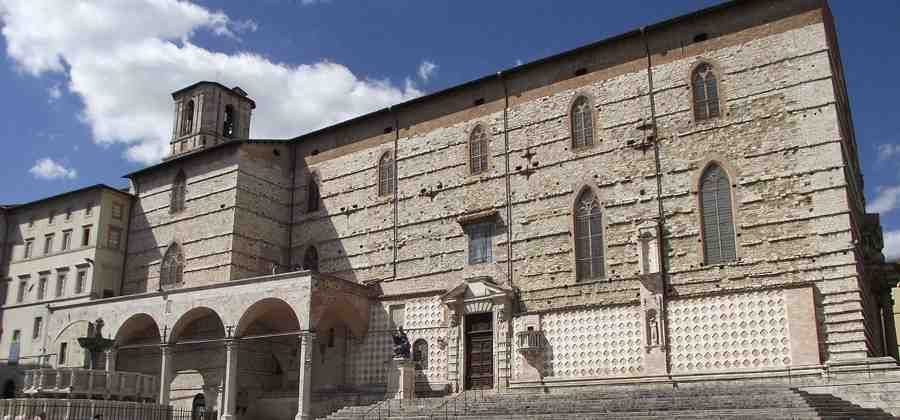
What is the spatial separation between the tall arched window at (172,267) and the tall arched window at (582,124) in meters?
16.2

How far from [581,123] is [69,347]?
21.6 metres

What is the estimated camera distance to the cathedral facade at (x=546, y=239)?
21000mm

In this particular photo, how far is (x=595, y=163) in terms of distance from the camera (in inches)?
968

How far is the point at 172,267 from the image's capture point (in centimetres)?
3216

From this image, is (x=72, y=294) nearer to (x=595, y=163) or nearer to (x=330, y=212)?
(x=330, y=212)

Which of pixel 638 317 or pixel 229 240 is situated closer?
pixel 638 317

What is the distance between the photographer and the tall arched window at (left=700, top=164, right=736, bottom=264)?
21.8m

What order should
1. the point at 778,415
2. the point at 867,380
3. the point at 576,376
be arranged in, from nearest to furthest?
the point at 778,415 < the point at 867,380 < the point at 576,376

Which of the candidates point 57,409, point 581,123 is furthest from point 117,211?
point 581,123

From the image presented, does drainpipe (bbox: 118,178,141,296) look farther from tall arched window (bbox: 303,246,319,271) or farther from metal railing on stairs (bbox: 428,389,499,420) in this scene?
metal railing on stairs (bbox: 428,389,499,420)

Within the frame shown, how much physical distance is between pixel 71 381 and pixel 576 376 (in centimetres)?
1366

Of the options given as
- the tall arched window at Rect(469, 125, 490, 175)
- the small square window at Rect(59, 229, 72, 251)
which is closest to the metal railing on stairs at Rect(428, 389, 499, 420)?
the tall arched window at Rect(469, 125, 490, 175)

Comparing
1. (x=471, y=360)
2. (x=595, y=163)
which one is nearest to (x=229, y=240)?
(x=471, y=360)

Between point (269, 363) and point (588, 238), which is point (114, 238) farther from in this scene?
point (588, 238)
